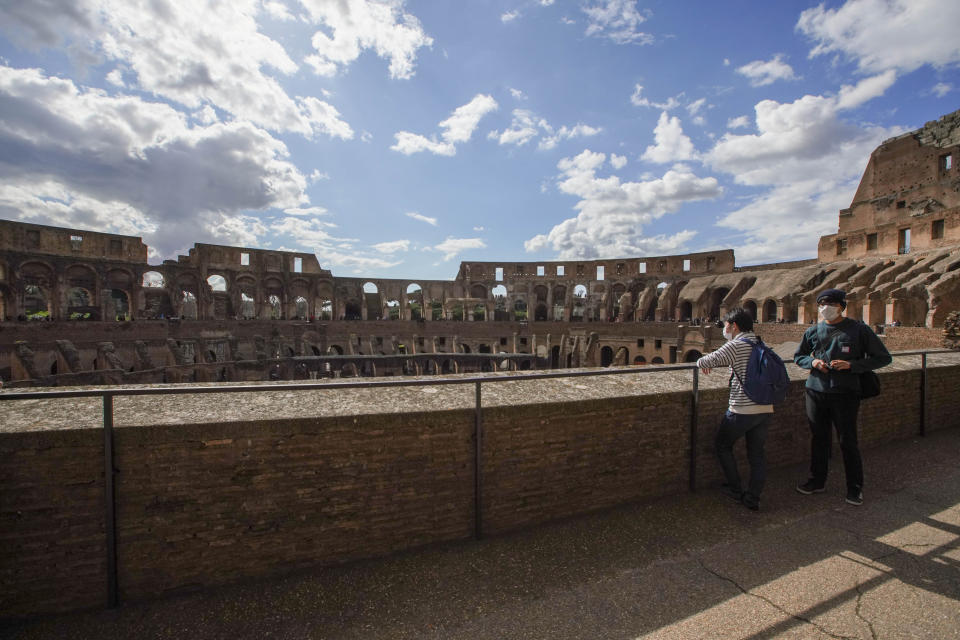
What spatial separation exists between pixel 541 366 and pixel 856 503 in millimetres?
19129

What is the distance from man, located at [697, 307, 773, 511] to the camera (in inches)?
137

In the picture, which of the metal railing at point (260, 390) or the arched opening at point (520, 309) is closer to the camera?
the metal railing at point (260, 390)

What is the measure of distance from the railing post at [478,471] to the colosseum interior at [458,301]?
17.1 metres

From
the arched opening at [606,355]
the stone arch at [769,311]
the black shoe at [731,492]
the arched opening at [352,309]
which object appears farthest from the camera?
the arched opening at [352,309]

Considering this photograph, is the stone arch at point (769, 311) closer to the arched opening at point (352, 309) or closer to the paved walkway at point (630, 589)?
the paved walkway at point (630, 589)

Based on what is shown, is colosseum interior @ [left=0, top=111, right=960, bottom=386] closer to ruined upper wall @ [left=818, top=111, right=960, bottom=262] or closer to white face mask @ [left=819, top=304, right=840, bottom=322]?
ruined upper wall @ [left=818, top=111, right=960, bottom=262]

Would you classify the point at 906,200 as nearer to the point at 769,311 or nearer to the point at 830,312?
the point at 769,311

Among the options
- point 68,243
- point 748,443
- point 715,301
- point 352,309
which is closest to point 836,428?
point 748,443

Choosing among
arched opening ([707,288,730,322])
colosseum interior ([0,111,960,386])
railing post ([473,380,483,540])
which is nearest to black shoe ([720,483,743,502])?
railing post ([473,380,483,540])

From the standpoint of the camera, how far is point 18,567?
2.46m

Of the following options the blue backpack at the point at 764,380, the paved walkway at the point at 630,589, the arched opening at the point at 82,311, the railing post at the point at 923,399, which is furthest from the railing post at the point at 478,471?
the arched opening at the point at 82,311

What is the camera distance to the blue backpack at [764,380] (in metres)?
3.42

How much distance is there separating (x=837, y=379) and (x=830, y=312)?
2.01 ft

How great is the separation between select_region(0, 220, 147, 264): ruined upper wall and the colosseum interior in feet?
0.22
